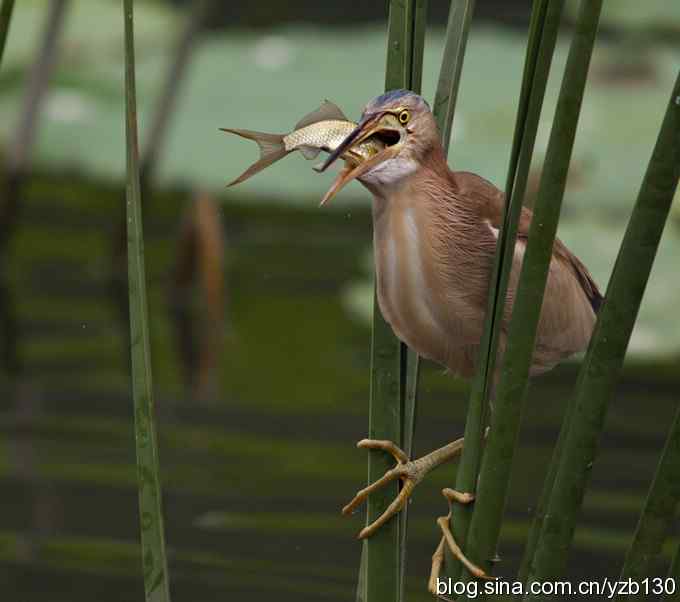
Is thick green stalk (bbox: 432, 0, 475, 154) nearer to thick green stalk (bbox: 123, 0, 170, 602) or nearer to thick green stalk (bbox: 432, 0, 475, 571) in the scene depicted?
thick green stalk (bbox: 432, 0, 475, 571)

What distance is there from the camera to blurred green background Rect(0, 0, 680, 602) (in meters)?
3.29

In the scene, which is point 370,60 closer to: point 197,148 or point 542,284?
point 197,148

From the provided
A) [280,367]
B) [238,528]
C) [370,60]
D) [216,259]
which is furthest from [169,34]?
[238,528]

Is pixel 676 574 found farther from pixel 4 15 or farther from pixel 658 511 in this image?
pixel 4 15

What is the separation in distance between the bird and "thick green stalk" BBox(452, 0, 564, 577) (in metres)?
0.03

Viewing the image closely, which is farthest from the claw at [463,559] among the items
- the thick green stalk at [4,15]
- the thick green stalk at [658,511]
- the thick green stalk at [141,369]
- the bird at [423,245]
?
the thick green stalk at [4,15]

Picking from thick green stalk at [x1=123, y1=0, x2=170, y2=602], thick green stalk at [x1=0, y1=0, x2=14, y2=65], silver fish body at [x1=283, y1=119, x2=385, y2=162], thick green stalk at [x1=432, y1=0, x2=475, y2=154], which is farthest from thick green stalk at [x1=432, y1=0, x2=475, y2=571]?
thick green stalk at [x1=0, y1=0, x2=14, y2=65]

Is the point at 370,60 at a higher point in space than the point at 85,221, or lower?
higher

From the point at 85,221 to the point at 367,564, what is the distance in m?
4.41

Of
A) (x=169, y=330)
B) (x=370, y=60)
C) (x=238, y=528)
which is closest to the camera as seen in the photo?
(x=238, y=528)

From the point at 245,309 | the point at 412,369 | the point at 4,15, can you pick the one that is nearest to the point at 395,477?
the point at 412,369

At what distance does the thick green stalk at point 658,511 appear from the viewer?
52.3 inches

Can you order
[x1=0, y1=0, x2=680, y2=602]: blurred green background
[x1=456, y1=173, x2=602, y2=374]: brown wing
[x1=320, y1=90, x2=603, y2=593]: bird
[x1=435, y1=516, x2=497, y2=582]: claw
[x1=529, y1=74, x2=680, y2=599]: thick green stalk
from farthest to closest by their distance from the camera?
[x1=0, y1=0, x2=680, y2=602]: blurred green background → [x1=456, y1=173, x2=602, y2=374]: brown wing → [x1=320, y1=90, x2=603, y2=593]: bird → [x1=435, y1=516, x2=497, y2=582]: claw → [x1=529, y1=74, x2=680, y2=599]: thick green stalk

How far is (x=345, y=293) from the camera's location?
4836 millimetres
